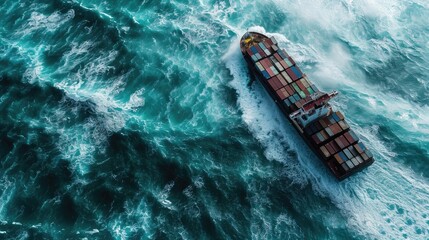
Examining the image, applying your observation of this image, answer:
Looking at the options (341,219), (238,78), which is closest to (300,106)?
(238,78)

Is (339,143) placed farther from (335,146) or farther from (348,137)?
(348,137)

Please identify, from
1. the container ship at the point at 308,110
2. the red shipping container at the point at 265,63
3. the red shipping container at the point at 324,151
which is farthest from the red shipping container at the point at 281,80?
the red shipping container at the point at 324,151

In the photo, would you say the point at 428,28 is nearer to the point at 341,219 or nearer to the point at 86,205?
the point at 341,219

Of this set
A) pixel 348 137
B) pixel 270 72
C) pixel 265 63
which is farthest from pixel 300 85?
pixel 348 137

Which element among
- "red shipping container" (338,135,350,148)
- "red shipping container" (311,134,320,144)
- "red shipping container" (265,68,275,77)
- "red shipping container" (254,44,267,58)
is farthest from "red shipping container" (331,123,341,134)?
"red shipping container" (254,44,267,58)

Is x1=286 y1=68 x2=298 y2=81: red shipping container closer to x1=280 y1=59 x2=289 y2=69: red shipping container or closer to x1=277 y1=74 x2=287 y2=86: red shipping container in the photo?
x1=280 y1=59 x2=289 y2=69: red shipping container

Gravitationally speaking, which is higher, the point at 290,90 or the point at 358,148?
the point at 290,90
